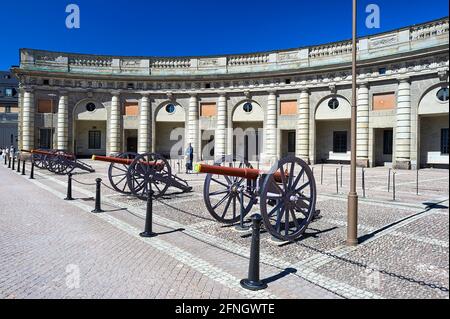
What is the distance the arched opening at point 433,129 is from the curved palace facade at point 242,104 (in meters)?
0.07

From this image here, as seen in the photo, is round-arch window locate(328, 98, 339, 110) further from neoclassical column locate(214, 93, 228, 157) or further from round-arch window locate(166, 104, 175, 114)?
round-arch window locate(166, 104, 175, 114)

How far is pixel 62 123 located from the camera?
28672mm

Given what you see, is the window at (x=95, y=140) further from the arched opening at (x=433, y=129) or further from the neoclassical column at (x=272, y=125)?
the arched opening at (x=433, y=129)

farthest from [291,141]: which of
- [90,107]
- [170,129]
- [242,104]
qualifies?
[90,107]

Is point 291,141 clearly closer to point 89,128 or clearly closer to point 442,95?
point 442,95

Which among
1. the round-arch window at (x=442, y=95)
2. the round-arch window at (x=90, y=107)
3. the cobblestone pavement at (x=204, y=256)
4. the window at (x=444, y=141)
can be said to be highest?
the round-arch window at (x=90, y=107)

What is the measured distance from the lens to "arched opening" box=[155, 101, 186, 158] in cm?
3022

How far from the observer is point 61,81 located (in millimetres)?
28953

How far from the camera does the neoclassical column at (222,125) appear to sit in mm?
28750

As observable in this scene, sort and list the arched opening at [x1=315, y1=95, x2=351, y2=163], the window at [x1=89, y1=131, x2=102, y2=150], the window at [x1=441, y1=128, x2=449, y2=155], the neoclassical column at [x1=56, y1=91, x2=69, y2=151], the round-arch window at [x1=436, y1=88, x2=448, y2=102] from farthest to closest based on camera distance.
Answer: the window at [x1=89, y1=131, x2=102, y2=150] < the neoclassical column at [x1=56, y1=91, x2=69, y2=151] < the arched opening at [x1=315, y1=95, x2=351, y2=163] < the window at [x1=441, y1=128, x2=449, y2=155] < the round-arch window at [x1=436, y1=88, x2=448, y2=102]

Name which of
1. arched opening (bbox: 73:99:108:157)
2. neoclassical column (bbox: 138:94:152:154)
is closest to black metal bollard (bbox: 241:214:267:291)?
neoclassical column (bbox: 138:94:152:154)

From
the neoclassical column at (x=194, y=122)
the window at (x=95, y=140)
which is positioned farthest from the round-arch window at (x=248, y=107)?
the window at (x=95, y=140)

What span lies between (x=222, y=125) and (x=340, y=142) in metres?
10.4

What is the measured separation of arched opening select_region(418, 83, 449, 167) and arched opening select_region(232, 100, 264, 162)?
480 inches
